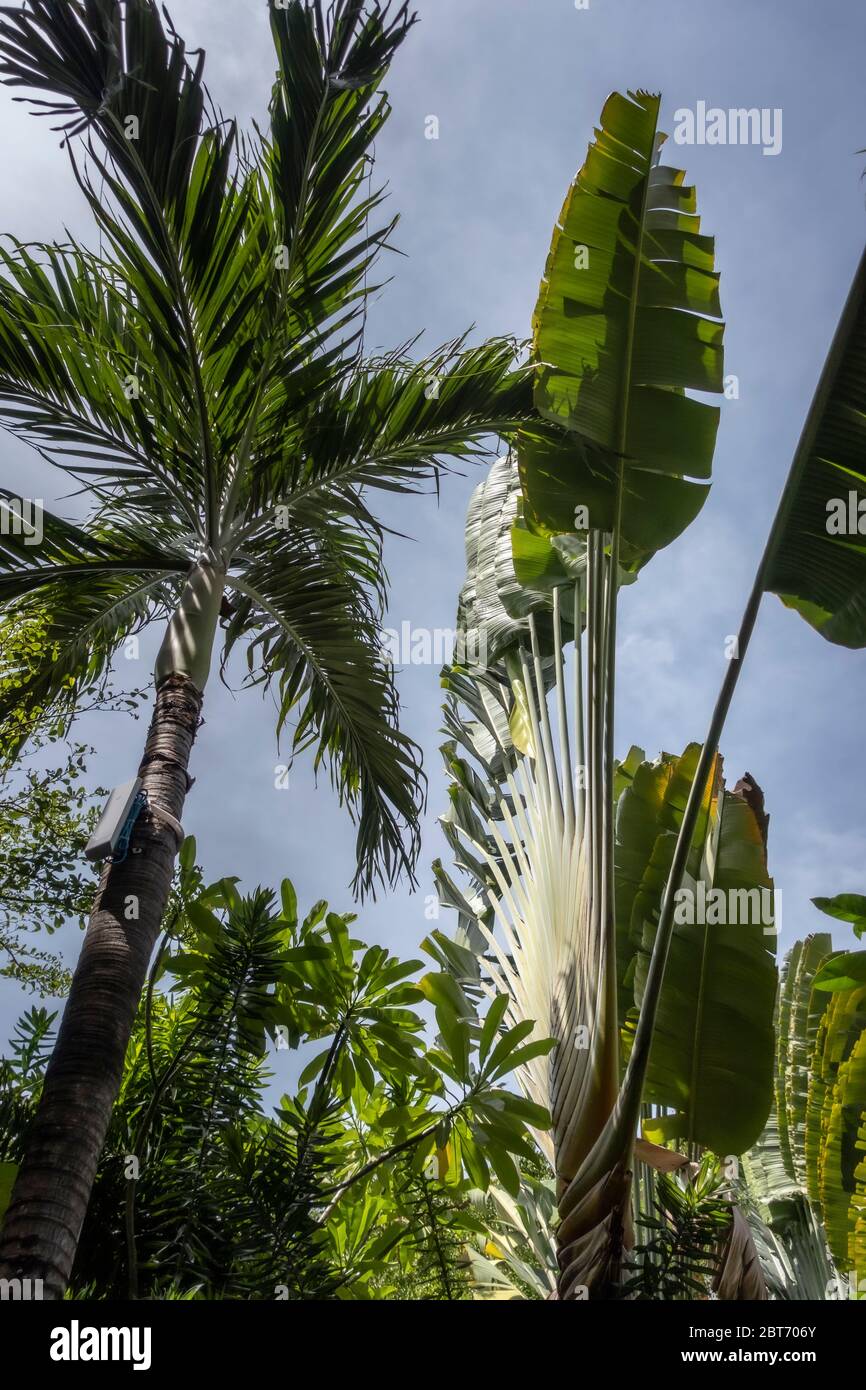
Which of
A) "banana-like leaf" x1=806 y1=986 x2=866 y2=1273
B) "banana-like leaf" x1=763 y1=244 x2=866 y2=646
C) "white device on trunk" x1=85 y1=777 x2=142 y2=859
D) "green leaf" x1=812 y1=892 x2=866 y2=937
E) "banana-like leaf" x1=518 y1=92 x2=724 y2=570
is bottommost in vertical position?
"banana-like leaf" x1=806 y1=986 x2=866 y2=1273

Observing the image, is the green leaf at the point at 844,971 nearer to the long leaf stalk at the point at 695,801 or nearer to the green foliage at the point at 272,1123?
the long leaf stalk at the point at 695,801

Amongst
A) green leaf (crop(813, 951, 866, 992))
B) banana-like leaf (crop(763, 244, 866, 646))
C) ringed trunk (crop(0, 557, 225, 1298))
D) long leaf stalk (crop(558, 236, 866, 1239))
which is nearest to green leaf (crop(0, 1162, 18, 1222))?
ringed trunk (crop(0, 557, 225, 1298))

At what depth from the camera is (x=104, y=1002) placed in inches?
78.6

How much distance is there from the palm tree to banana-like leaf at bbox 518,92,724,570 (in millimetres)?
317

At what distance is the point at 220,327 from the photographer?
310 centimetres

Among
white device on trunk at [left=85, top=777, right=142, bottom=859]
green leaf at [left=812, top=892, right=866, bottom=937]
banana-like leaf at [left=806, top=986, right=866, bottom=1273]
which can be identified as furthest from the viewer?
banana-like leaf at [left=806, top=986, right=866, bottom=1273]

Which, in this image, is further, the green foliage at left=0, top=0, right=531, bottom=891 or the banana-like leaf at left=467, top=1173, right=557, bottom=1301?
the banana-like leaf at left=467, top=1173, right=557, bottom=1301

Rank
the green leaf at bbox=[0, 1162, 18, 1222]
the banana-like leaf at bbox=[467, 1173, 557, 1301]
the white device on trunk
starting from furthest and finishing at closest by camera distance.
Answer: the banana-like leaf at bbox=[467, 1173, 557, 1301], the white device on trunk, the green leaf at bbox=[0, 1162, 18, 1222]

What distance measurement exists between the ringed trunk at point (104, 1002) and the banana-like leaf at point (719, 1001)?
243cm

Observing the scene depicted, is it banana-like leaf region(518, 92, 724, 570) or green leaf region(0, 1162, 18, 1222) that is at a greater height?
banana-like leaf region(518, 92, 724, 570)

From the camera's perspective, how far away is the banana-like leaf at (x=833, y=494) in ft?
10.2

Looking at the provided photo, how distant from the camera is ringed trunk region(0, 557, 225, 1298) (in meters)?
1.65

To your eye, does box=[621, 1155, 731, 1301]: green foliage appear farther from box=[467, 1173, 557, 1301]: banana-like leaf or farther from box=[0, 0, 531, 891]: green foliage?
box=[467, 1173, 557, 1301]: banana-like leaf

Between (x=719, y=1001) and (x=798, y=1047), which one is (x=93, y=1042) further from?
(x=798, y=1047)
